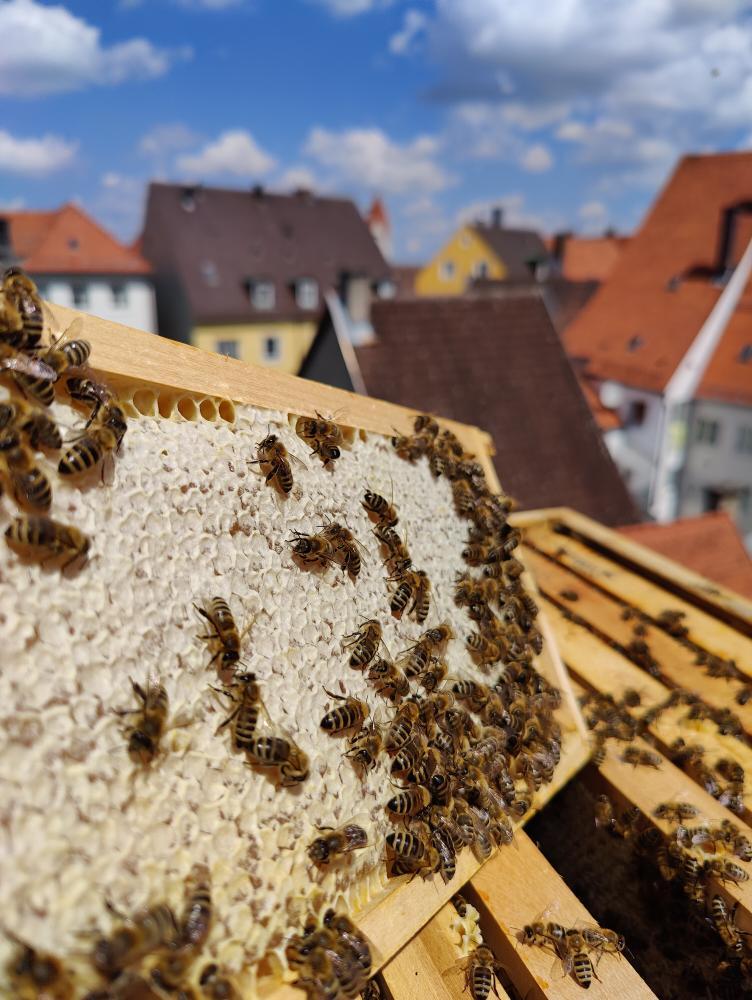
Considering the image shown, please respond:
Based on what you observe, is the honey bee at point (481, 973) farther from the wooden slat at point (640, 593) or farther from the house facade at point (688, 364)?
the house facade at point (688, 364)

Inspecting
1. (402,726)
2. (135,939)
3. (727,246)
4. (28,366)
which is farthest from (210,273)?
(135,939)

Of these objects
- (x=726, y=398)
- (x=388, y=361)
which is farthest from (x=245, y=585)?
(x=726, y=398)

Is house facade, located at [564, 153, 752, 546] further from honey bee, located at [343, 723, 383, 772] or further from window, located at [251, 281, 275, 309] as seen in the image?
honey bee, located at [343, 723, 383, 772]

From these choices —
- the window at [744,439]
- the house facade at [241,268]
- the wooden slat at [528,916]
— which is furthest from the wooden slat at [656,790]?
the house facade at [241,268]

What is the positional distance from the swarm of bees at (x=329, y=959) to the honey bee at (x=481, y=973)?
1.53 feet

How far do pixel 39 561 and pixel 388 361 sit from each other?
398 inches

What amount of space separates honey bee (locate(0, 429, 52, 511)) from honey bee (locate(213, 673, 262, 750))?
2.57 feet

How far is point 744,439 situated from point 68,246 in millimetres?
30076

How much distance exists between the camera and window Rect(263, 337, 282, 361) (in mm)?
32281

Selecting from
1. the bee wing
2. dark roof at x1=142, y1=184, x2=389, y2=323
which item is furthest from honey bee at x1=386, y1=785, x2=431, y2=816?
dark roof at x1=142, y1=184, x2=389, y2=323

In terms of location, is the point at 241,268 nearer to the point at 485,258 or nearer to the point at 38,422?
the point at 485,258

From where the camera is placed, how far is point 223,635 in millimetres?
2064

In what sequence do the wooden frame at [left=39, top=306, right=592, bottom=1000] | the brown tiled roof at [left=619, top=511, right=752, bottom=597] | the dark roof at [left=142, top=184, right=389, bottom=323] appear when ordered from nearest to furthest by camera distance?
the wooden frame at [left=39, top=306, right=592, bottom=1000] < the brown tiled roof at [left=619, top=511, right=752, bottom=597] < the dark roof at [left=142, top=184, right=389, bottom=323]

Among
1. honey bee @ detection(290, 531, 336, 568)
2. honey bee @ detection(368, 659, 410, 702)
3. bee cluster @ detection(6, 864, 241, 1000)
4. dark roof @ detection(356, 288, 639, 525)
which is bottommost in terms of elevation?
bee cluster @ detection(6, 864, 241, 1000)
